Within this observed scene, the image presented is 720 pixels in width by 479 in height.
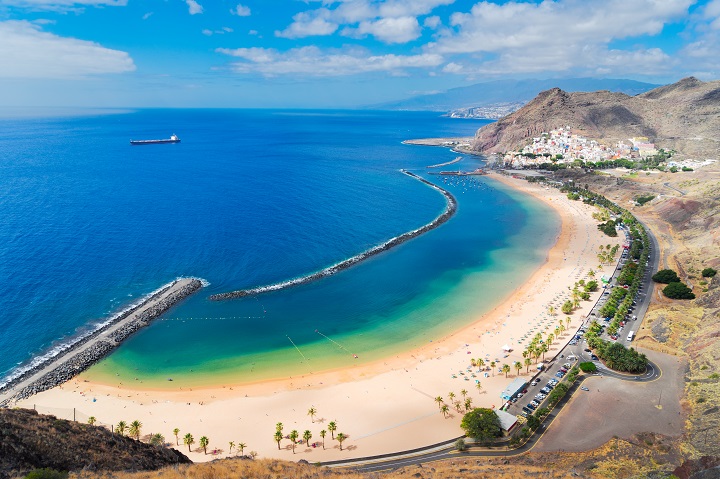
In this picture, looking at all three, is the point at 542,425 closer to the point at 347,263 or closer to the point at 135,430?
the point at 135,430

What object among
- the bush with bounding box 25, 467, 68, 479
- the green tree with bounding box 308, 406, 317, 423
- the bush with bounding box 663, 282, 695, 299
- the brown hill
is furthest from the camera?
the bush with bounding box 663, 282, 695, 299

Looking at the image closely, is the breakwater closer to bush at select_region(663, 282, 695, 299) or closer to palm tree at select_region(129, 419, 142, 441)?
palm tree at select_region(129, 419, 142, 441)

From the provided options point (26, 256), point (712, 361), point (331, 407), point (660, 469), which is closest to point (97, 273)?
point (26, 256)

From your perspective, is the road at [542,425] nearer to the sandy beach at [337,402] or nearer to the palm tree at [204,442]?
the sandy beach at [337,402]

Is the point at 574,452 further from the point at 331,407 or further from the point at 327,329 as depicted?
the point at 327,329

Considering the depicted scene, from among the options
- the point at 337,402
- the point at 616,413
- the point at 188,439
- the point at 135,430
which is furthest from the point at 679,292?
the point at 135,430

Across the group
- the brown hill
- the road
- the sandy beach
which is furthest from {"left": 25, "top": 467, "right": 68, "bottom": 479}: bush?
the road

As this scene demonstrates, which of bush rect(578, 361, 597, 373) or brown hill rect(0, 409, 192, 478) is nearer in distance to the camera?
brown hill rect(0, 409, 192, 478)

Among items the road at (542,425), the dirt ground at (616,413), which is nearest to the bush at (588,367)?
the road at (542,425)
